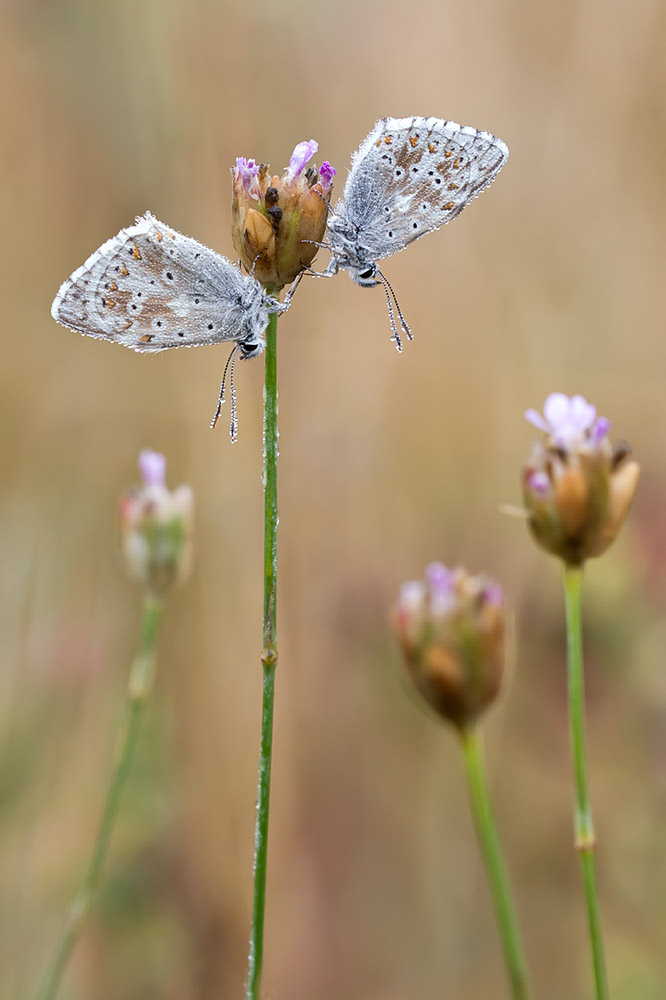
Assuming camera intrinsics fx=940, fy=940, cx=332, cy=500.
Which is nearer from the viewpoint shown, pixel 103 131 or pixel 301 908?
pixel 301 908

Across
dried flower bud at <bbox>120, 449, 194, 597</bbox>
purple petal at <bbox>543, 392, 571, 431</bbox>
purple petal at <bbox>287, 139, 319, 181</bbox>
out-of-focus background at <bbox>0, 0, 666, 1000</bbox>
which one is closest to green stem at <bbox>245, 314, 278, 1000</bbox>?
purple petal at <bbox>287, 139, 319, 181</bbox>

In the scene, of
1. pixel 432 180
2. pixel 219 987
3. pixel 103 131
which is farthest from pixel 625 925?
pixel 103 131

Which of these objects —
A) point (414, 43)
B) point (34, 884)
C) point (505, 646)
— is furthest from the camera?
point (414, 43)

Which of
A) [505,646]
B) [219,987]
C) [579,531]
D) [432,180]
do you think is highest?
[432,180]

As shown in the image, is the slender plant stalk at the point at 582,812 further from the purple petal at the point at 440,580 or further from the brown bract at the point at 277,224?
the brown bract at the point at 277,224

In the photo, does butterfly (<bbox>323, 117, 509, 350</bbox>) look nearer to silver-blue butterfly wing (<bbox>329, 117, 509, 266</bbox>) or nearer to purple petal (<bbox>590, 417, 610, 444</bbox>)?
silver-blue butterfly wing (<bbox>329, 117, 509, 266</bbox>)

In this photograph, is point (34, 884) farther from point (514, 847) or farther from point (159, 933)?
point (514, 847)

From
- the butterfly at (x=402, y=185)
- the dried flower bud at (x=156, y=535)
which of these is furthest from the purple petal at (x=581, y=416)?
the dried flower bud at (x=156, y=535)
